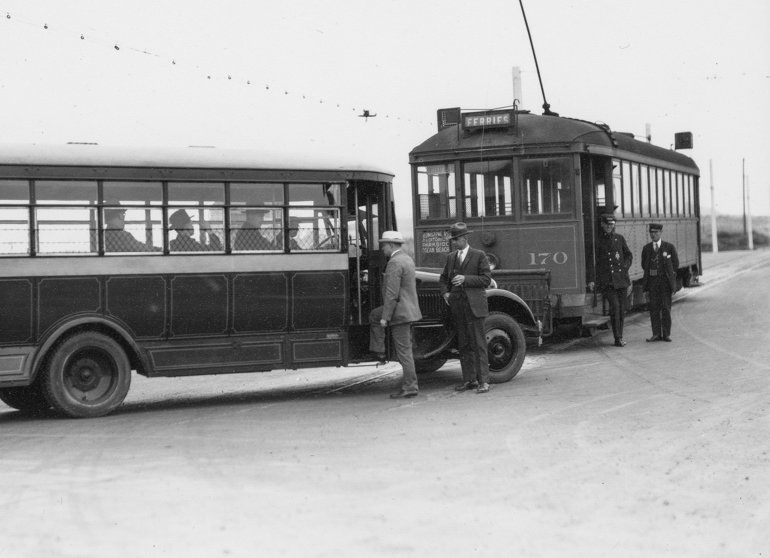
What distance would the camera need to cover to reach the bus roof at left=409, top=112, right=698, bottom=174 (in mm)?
16141

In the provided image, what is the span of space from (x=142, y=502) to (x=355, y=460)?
1.76m

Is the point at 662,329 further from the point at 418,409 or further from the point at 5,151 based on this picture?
the point at 5,151

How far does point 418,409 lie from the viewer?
34.2 feet

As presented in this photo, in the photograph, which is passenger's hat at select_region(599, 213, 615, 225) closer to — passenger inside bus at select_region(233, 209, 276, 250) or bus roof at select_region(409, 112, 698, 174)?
bus roof at select_region(409, 112, 698, 174)

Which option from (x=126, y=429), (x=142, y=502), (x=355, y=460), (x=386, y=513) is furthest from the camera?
(x=126, y=429)

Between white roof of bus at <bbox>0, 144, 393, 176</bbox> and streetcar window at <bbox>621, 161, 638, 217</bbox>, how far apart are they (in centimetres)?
726

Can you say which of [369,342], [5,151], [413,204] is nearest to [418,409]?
[369,342]

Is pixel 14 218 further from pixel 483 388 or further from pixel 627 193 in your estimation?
pixel 627 193

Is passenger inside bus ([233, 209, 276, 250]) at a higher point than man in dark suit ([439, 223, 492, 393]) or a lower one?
higher

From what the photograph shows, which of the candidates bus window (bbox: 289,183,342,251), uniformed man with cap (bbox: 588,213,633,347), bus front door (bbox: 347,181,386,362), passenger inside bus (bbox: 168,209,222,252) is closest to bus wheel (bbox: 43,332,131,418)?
passenger inside bus (bbox: 168,209,222,252)

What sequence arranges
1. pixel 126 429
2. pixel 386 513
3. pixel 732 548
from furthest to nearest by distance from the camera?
pixel 126 429 < pixel 386 513 < pixel 732 548

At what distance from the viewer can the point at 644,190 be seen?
19.5 meters

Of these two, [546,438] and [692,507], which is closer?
[692,507]

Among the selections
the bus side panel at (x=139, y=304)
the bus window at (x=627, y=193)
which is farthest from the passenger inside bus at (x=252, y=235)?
the bus window at (x=627, y=193)
